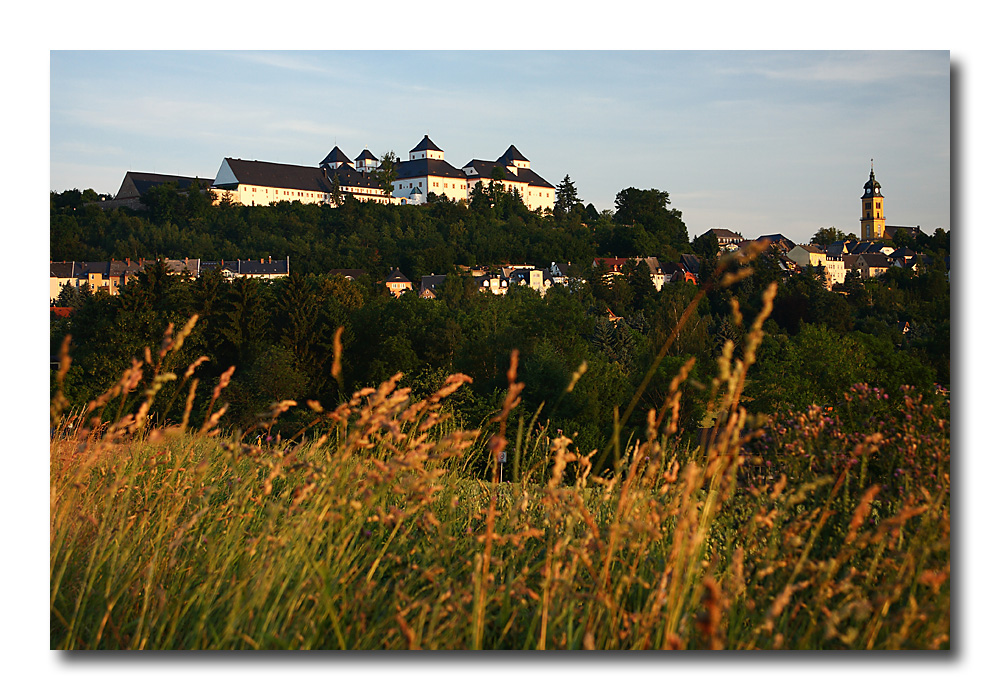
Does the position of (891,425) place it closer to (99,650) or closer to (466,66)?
(466,66)

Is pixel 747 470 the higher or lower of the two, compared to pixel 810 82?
lower

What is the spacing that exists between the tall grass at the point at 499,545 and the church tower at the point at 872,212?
1.59 m

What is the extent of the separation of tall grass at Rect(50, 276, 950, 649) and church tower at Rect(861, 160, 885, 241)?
1.59 m

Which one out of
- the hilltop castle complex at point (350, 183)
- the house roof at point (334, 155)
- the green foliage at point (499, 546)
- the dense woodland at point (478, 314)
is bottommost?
the green foliage at point (499, 546)

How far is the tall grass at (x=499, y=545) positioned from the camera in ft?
5.87

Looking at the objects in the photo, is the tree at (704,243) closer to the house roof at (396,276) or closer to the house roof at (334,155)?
the house roof at (334,155)

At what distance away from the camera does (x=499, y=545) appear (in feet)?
7.79

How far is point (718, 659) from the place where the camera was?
2.48 m

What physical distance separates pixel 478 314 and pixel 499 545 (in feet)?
47.8

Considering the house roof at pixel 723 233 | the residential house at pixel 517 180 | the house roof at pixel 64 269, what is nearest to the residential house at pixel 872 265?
the house roof at pixel 723 233

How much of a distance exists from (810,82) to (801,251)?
85 cm

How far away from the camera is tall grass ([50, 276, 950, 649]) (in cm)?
179

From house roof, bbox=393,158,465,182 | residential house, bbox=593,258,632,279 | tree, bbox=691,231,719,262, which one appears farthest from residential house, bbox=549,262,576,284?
tree, bbox=691,231,719,262
